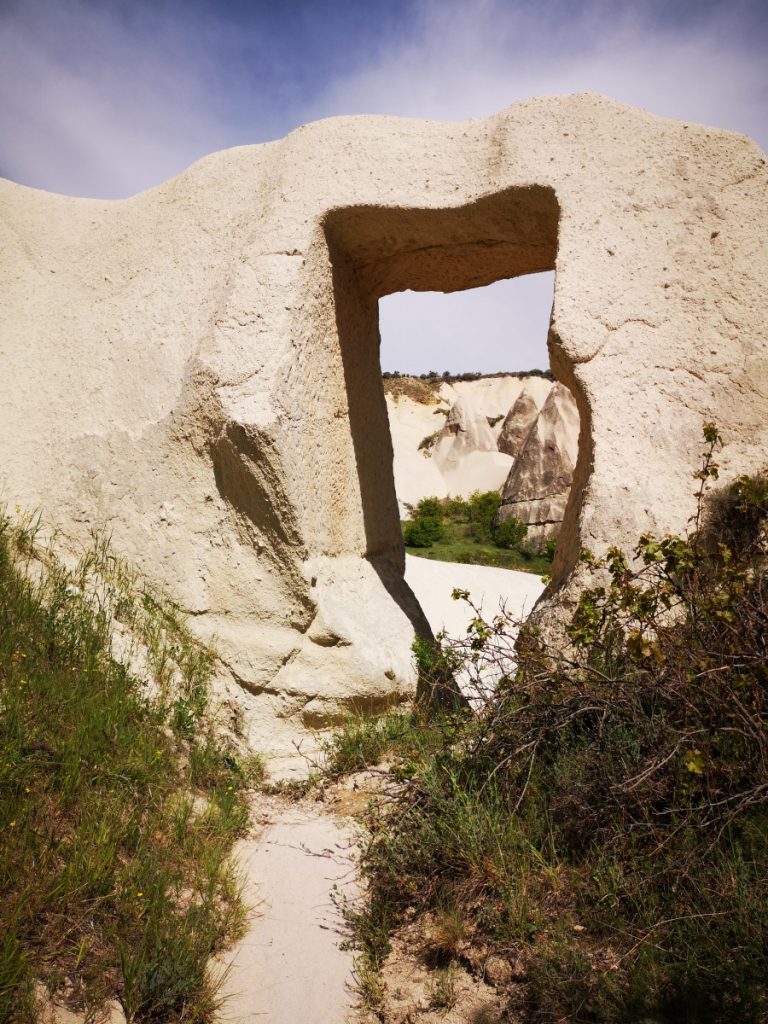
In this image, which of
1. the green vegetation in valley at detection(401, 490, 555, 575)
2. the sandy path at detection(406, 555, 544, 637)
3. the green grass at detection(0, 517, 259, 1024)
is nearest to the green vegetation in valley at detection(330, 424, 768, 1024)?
the green grass at detection(0, 517, 259, 1024)

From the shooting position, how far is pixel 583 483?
3596 mm

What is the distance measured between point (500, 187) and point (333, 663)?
2.84 metres

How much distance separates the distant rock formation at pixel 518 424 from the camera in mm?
23781

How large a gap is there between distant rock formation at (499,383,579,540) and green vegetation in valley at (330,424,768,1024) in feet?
41.0

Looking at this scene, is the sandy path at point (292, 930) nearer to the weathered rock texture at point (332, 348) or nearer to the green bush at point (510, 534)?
the weathered rock texture at point (332, 348)

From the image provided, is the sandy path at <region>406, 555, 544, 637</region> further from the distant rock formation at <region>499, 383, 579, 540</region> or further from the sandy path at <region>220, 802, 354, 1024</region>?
the distant rock formation at <region>499, 383, 579, 540</region>

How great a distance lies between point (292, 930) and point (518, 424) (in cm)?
2257

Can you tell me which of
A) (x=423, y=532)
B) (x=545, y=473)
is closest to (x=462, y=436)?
(x=545, y=473)

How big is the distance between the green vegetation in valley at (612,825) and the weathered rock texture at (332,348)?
2.98 ft

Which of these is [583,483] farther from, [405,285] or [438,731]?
[405,285]

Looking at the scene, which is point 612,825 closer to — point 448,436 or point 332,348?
point 332,348

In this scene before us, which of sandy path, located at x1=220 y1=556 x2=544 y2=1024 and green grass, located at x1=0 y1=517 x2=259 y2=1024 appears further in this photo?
sandy path, located at x1=220 y1=556 x2=544 y2=1024

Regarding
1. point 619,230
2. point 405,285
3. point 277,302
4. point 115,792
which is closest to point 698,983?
point 115,792

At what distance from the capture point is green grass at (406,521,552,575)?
12.5 meters
